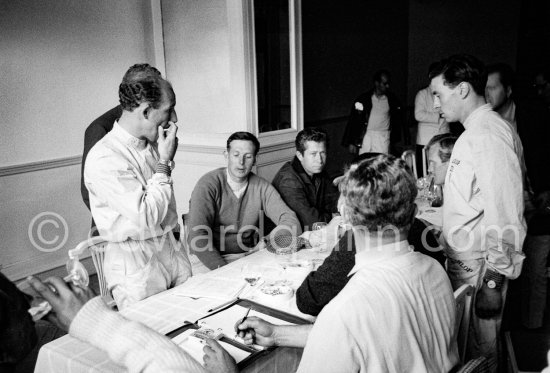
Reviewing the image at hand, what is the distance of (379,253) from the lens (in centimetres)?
124

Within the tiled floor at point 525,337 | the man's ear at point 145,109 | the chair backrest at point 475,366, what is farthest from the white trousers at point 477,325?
the man's ear at point 145,109

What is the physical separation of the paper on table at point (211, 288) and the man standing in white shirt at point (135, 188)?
19 cm

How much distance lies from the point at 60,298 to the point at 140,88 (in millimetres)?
1142

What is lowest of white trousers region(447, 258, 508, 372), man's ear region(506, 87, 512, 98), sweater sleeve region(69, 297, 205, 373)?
white trousers region(447, 258, 508, 372)

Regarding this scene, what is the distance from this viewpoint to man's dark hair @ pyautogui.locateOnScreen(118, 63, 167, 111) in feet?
6.20

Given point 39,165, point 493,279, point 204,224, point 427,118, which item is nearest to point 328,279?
point 493,279

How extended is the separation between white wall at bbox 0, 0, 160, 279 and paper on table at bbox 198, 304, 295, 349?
2.58 meters

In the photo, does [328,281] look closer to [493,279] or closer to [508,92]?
[493,279]

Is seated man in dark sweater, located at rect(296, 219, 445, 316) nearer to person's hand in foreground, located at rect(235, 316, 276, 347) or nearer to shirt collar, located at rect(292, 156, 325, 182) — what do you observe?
person's hand in foreground, located at rect(235, 316, 276, 347)

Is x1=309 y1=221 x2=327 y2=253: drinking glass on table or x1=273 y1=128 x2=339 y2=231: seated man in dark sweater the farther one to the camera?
x1=273 y1=128 x2=339 y2=231: seated man in dark sweater

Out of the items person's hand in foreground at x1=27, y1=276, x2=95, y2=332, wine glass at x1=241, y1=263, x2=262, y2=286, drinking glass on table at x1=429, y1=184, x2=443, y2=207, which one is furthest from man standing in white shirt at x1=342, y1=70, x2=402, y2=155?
person's hand in foreground at x1=27, y1=276, x2=95, y2=332

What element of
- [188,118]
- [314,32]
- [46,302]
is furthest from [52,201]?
[314,32]

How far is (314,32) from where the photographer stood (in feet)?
21.3

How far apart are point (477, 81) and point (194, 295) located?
1420mm
